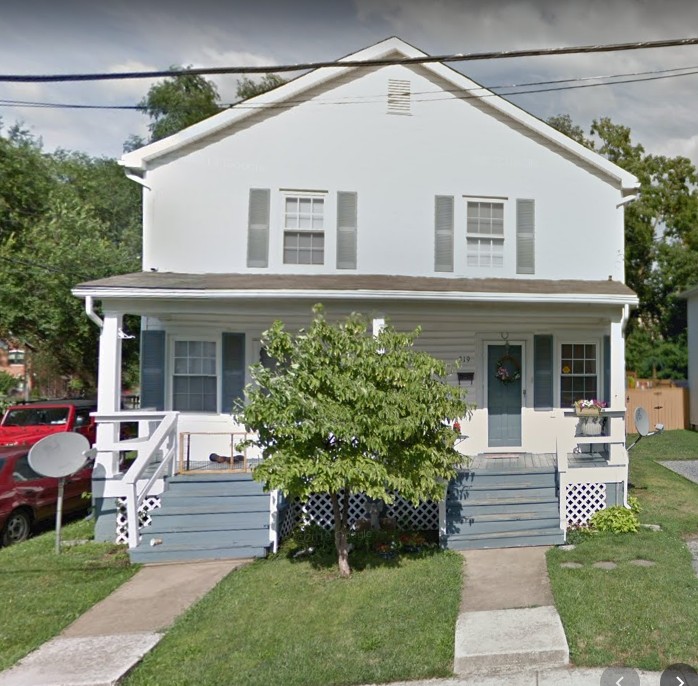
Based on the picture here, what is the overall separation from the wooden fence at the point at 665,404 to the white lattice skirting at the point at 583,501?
13442 mm

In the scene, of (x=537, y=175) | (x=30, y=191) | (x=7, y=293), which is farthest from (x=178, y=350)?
(x=30, y=191)

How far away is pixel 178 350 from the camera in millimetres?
9375

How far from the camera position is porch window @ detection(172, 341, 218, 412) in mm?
9297

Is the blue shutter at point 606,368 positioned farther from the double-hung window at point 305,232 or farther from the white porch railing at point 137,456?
the white porch railing at point 137,456

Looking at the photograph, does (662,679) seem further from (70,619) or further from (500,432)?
(500,432)

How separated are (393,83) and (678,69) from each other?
15.5 feet

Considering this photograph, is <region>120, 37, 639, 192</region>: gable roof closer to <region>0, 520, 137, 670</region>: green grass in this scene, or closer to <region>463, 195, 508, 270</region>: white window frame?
<region>463, 195, 508, 270</region>: white window frame

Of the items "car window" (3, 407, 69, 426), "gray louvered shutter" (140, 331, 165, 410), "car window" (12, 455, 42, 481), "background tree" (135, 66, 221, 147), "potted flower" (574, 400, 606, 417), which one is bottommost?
"car window" (12, 455, 42, 481)

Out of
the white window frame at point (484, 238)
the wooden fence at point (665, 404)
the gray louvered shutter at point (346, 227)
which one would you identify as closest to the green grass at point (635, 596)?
the white window frame at point (484, 238)

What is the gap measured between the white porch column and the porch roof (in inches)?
19.9

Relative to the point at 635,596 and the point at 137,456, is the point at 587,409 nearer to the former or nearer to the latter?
the point at 635,596

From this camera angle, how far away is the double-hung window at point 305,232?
377 inches

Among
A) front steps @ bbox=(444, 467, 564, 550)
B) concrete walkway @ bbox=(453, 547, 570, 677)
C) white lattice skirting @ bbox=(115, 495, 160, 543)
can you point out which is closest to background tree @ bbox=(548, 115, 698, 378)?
front steps @ bbox=(444, 467, 564, 550)

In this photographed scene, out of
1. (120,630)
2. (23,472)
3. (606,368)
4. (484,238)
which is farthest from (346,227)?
(120,630)
